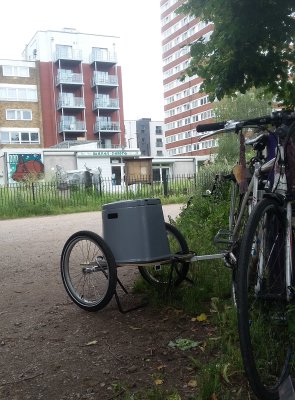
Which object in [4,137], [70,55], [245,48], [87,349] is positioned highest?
[70,55]

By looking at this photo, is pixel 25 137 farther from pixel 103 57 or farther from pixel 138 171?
pixel 138 171

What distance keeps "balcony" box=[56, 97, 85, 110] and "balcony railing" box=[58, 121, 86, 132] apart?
6.63 ft

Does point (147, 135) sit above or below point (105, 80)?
below

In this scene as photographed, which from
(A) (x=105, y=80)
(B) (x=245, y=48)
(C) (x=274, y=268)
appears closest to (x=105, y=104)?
(A) (x=105, y=80)

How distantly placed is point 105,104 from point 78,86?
441 cm

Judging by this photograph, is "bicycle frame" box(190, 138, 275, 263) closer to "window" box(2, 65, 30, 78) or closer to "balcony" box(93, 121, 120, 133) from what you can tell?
"balcony" box(93, 121, 120, 133)

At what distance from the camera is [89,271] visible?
374 centimetres

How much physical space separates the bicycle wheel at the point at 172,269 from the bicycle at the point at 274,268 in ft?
3.91

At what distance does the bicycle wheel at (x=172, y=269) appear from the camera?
3.85m

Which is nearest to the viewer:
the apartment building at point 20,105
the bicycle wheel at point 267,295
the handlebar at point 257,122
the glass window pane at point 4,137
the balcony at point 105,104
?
the bicycle wheel at point 267,295

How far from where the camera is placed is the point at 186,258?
3602 mm

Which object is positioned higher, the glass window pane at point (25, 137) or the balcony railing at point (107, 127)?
the balcony railing at point (107, 127)

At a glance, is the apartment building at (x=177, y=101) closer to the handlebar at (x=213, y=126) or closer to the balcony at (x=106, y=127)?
the balcony at (x=106, y=127)

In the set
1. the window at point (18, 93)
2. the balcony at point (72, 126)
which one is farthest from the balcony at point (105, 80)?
the window at point (18, 93)
